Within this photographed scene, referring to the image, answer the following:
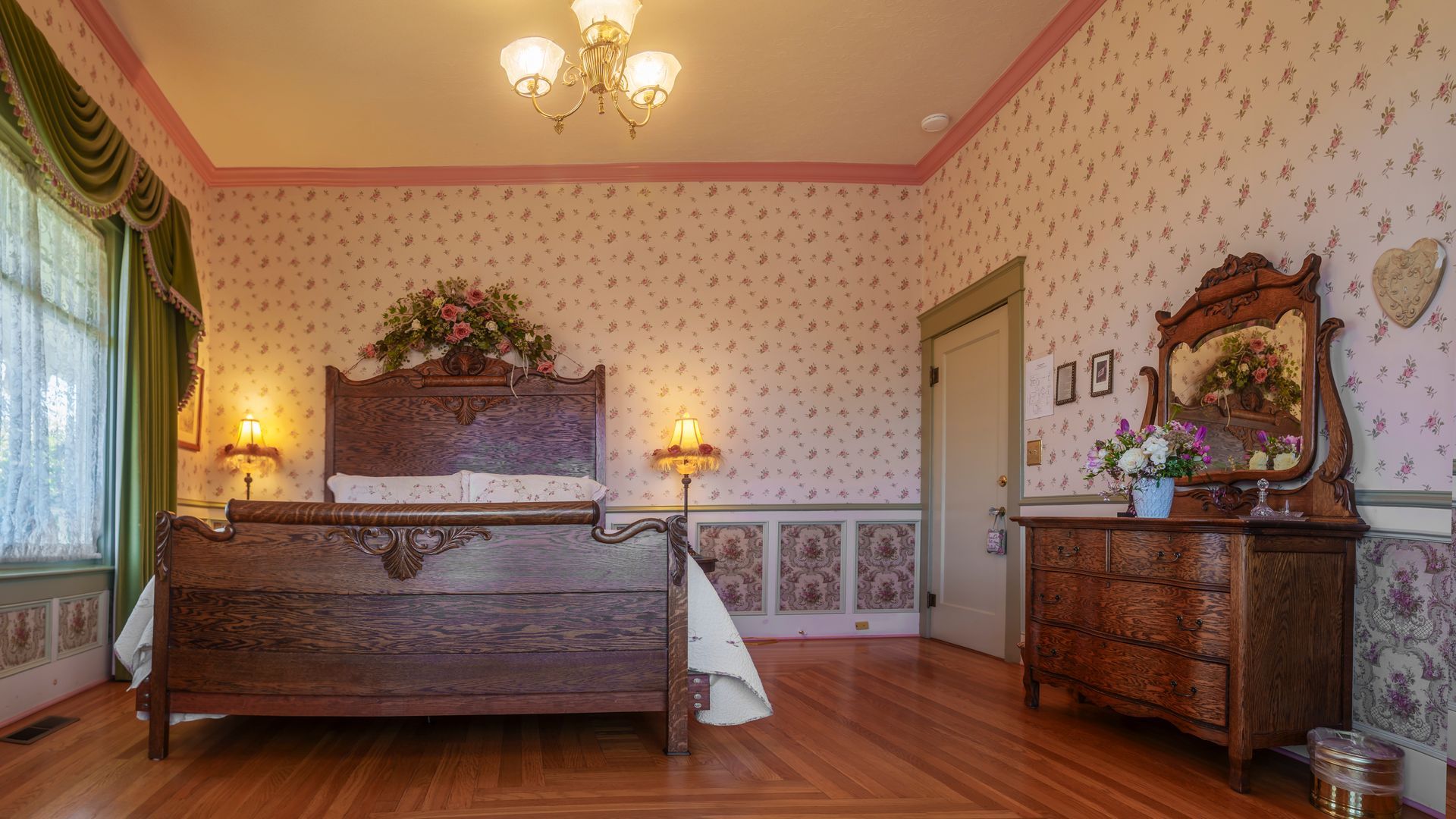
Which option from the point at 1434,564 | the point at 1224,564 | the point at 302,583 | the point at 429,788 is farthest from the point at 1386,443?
the point at 302,583

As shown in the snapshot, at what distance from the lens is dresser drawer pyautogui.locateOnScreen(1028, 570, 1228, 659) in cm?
247

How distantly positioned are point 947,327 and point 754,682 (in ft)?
9.92

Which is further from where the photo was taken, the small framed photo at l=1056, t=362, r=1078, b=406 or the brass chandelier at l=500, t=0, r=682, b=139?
the small framed photo at l=1056, t=362, r=1078, b=406

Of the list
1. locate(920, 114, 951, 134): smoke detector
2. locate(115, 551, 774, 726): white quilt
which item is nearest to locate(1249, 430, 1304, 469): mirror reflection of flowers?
locate(115, 551, 774, 726): white quilt

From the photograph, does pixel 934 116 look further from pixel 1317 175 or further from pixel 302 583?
pixel 302 583

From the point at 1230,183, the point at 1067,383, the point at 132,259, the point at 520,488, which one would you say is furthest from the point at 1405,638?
the point at 132,259

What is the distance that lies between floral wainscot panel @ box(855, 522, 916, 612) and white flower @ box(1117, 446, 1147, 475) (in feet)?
8.61

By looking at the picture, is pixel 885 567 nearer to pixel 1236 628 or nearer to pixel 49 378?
pixel 1236 628

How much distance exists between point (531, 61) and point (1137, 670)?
118 inches

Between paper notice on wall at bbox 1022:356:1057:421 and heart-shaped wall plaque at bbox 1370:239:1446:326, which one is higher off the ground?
heart-shaped wall plaque at bbox 1370:239:1446:326

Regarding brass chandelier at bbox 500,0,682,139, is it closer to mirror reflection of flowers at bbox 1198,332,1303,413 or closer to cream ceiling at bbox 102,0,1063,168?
cream ceiling at bbox 102,0,1063,168

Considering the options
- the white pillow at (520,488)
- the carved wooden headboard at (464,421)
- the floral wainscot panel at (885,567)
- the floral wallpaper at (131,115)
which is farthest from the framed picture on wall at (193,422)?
the floral wainscot panel at (885,567)

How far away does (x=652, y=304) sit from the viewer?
5.48 meters

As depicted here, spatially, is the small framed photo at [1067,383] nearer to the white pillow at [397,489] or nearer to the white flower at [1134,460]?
the white flower at [1134,460]
